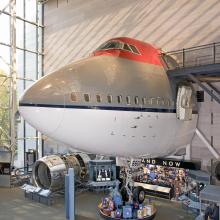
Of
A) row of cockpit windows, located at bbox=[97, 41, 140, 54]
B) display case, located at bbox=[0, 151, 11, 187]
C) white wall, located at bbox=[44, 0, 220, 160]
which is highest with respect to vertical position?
white wall, located at bbox=[44, 0, 220, 160]

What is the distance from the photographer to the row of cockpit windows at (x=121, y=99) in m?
7.47

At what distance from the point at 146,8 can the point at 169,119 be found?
9.16 metres

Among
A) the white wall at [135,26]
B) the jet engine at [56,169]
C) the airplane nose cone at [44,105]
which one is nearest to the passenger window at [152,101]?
the airplane nose cone at [44,105]

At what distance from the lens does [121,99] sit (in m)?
8.14

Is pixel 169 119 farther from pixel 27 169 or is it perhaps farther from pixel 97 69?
pixel 27 169

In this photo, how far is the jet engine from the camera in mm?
13055

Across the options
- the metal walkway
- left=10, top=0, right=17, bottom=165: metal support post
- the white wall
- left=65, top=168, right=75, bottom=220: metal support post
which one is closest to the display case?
left=10, top=0, right=17, bottom=165: metal support post

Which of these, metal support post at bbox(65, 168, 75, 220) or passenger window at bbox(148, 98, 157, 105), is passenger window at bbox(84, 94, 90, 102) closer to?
passenger window at bbox(148, 98, 157, 105)

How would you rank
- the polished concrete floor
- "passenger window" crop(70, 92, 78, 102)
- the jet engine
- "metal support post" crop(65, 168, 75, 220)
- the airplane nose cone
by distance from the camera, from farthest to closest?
the jet engine, the polished concrete floor, "metal support post" crop(65, 168, 75, 220), "passenger window" crop(70, 92, 78, 102), the airplane nose cone

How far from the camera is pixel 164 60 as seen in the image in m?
11.1

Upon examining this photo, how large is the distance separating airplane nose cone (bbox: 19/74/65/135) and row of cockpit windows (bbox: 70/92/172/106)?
41 cm

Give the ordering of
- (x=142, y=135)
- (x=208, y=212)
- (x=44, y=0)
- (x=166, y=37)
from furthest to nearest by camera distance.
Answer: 1. (x=44, y=0)
2. (x=166, y=37)
3. (x=208, y=212)
4. (x=142, y=135)

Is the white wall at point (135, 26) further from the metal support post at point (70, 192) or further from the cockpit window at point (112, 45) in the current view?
the metal support post at point (70, 192)

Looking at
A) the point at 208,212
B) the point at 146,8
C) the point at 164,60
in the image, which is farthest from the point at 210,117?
the point at 146,8
